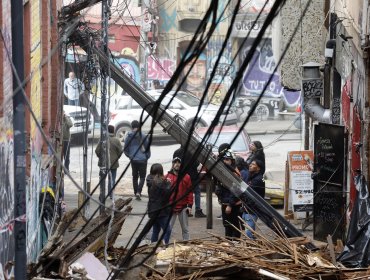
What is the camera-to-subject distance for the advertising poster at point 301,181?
64.1 ft

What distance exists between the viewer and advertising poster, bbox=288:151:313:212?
1953 centimetres

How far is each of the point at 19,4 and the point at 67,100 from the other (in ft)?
91.5

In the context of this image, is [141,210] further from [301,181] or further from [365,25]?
[365,25]

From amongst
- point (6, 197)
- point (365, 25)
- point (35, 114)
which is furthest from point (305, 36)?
point (6, 197)

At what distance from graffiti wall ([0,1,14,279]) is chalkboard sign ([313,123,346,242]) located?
7.44 meters

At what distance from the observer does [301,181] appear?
64.5 ft

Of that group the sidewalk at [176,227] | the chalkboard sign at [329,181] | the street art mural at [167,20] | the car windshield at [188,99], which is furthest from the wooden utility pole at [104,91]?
the street art mural at [167,20]

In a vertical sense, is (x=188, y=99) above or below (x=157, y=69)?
below

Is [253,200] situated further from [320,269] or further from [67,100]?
[67,100]

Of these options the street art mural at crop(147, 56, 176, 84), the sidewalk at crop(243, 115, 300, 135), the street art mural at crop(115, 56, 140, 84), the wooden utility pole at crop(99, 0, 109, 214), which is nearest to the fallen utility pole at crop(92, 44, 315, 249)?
the wooden utility pole at crop(99, 0, 109, 214)

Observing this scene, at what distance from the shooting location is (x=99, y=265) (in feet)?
43.3

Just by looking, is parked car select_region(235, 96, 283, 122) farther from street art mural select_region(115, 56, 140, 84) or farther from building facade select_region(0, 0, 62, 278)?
building facade select_region(0, 0, 62, 278)

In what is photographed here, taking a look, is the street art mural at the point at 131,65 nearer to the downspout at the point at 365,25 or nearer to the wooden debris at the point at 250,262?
the downspout at the point at 365,25

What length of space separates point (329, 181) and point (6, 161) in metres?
8.01
